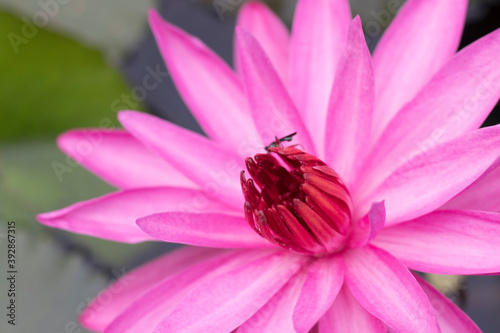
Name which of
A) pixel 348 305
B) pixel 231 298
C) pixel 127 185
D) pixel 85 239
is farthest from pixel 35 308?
pixel 348 305

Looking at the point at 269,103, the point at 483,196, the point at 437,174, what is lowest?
the point at 483,196

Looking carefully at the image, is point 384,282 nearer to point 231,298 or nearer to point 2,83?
point 231,298

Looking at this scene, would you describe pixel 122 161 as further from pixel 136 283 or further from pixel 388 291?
pixel 388 291

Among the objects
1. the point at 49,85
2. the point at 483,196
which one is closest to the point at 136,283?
the point at 483,196

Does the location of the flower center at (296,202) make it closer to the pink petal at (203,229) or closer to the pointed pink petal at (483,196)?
the pink petal at (203,229)

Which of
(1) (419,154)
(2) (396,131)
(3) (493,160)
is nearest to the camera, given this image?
(3) (493,160)

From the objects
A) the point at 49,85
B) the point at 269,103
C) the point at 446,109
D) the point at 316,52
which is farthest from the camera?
the point at 49,85
